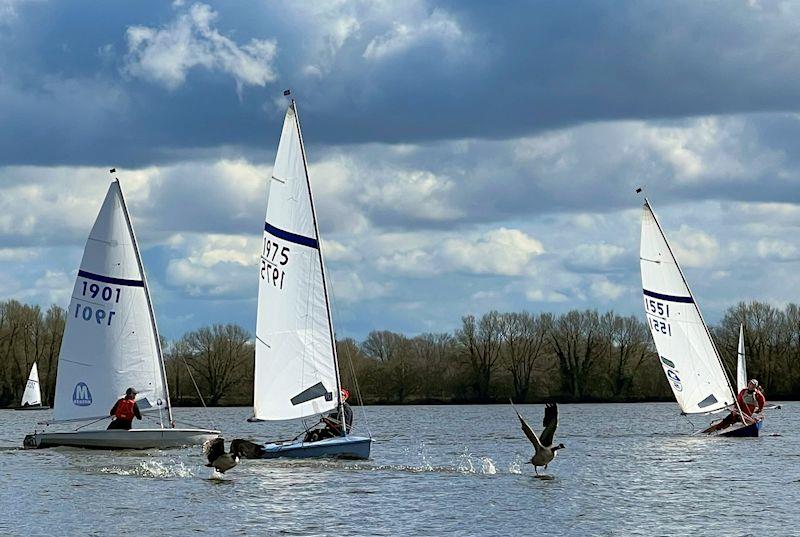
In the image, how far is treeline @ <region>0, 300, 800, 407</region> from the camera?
110438 millimetres

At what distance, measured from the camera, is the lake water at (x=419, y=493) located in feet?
81.4

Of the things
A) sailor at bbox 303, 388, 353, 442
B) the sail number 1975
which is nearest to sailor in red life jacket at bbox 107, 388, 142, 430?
the sail number 1975

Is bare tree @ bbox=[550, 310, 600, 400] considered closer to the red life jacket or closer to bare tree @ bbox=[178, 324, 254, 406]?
bare tree @ bbox=[178, 324, 254, 406]

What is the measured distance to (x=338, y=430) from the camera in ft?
107

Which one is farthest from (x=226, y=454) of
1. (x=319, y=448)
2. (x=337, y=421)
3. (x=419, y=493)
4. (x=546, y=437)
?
(x=546, y=437)

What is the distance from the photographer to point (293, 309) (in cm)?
3325

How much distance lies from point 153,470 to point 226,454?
316 centimetres

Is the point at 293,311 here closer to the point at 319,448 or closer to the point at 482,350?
the point at 319,448

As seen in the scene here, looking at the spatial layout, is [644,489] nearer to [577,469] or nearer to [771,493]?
[771,493]

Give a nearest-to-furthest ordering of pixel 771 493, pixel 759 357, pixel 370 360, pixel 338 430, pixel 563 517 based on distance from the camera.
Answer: pixel 563 517
pixel 771 493
pixel 338 430
pixel 759 357
pixel 370 360

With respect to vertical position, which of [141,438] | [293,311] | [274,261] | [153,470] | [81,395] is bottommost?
[153,470]

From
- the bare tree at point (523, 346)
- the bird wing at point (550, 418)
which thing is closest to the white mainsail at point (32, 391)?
the bare tree at point (523, 346)

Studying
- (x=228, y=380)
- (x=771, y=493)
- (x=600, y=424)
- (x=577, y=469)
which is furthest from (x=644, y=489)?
(x=228, y=380)

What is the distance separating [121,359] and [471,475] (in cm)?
1134
